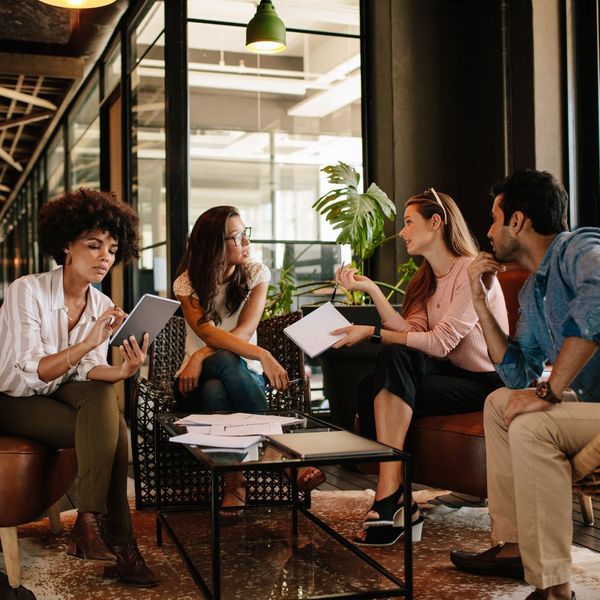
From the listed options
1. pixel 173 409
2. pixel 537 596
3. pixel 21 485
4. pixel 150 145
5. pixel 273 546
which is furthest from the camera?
pixel 150 145

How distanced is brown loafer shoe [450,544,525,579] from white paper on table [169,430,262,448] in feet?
2.50

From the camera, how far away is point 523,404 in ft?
6.78

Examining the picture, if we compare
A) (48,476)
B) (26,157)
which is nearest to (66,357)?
(48,476)

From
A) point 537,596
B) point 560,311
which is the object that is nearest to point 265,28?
point 560,311

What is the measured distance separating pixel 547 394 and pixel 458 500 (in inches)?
51.6

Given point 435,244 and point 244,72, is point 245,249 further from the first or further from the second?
point 244,72

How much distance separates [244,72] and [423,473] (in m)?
3.24

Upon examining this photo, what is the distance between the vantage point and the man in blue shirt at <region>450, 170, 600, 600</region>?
77.4 inches

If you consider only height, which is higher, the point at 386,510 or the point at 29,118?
the point at 29,118

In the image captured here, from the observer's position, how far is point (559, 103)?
4.05 metres

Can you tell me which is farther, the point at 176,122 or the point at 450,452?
the point at 176,122

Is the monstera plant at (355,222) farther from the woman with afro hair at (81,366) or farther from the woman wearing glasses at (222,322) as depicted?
the woman with afro hair at (81,366)

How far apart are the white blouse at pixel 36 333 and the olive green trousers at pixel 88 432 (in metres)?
0.06

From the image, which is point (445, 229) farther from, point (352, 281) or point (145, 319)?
point (145, 319)
